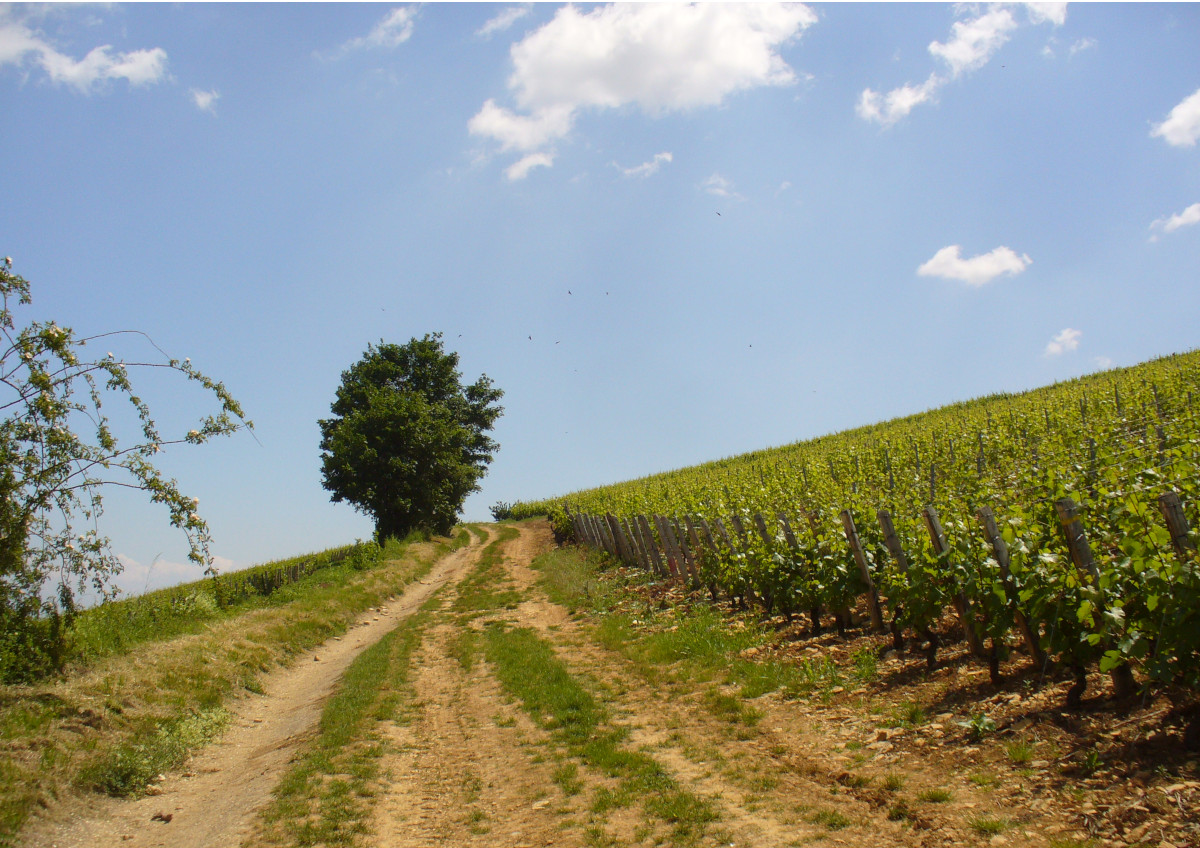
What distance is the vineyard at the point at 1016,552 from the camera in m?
4.48

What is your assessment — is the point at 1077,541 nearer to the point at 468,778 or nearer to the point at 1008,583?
the point at 1008,583

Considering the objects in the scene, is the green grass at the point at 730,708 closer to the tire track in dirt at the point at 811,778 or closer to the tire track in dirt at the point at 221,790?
the tire track in dirt at the point at 811,778

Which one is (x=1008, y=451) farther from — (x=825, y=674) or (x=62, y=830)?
(x=62, y=830)

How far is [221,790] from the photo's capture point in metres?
7.06

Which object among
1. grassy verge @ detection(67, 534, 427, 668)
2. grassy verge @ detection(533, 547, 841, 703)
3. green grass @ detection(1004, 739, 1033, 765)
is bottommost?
grassy verge @ detection(533, 547, 841, 703)

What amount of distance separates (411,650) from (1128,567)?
A: 36.6ft

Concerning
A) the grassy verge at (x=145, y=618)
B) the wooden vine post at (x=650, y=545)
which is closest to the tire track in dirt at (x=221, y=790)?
the grassy verge at (x=145, y=618)

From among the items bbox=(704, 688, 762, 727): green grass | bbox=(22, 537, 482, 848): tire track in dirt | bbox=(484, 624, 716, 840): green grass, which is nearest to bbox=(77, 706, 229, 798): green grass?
bbox=(22, 537, 482, 848): tire track in dirt

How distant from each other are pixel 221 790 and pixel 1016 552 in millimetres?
8216

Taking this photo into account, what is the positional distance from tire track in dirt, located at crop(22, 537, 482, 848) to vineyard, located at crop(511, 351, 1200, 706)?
6.79 metres

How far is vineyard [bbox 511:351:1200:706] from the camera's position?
448 centimetres

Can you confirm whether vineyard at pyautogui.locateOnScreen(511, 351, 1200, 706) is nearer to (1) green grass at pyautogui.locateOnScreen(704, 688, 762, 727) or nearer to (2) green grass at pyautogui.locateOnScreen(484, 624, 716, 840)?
(1) green grass at pyautogui.locateOnScreen(704, 688, 762, 727)

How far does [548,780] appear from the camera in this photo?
5.95 meters

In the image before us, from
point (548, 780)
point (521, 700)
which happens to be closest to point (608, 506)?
point (521, 700)
